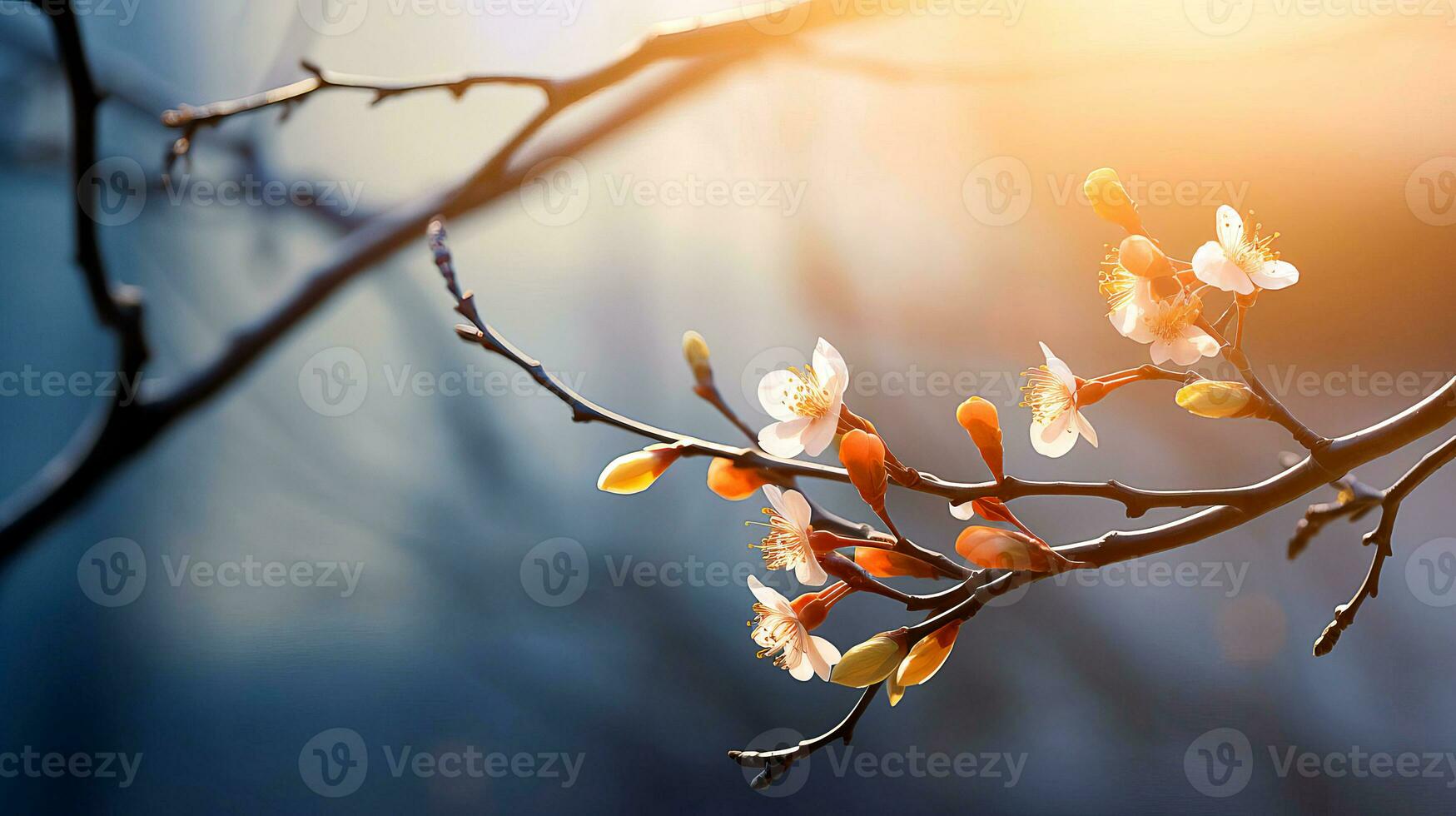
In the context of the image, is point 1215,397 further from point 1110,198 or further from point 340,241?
point 340,241

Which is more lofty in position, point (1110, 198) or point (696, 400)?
point (1110, 198)

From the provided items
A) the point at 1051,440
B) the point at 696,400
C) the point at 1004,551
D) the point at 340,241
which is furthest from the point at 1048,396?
the point at 340,241

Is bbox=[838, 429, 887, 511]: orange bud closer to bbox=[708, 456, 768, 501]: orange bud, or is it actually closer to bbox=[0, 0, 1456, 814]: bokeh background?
bbox=[708, 456, 768, 501]: orange bud

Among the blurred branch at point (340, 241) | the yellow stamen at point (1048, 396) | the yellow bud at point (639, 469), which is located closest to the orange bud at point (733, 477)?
the yellow bud at point (639, 469)

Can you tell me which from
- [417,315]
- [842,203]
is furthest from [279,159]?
[842,203]

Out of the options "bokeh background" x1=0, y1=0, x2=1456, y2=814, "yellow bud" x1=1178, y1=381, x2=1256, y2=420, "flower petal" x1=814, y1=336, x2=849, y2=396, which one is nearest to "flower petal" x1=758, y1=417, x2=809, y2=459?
"flower petal" x1=814, y1=336, x2=849, y2=396

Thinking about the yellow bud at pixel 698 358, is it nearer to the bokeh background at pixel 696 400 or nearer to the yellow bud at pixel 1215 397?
the yellow bud at pixel 1215 397

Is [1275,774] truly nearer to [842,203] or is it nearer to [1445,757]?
[1445,757]
